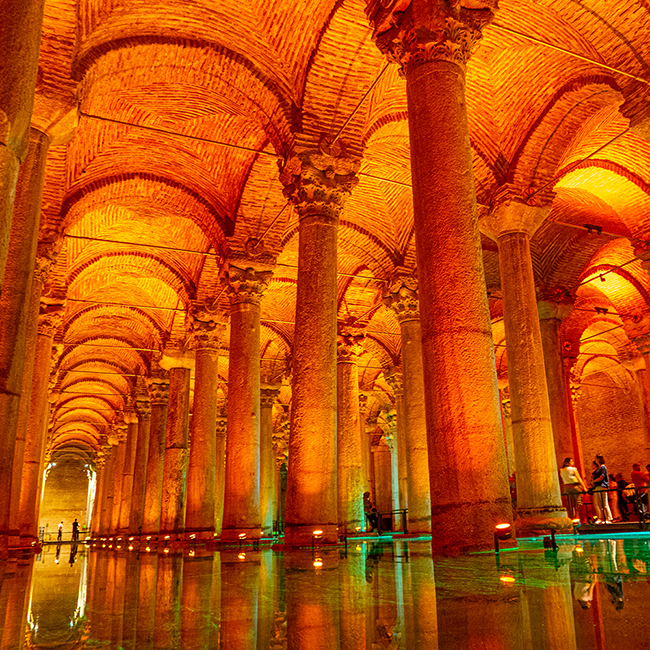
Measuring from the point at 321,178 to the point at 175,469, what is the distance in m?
9.89

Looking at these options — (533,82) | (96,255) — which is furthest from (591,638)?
(96,255)

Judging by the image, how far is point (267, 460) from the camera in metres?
21.2

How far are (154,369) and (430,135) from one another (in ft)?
54.8

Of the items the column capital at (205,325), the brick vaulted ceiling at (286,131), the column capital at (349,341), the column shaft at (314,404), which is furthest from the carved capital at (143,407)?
the column shaft at (314,404)

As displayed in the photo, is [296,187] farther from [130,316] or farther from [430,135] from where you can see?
[130,316]

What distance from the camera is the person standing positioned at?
12.7m

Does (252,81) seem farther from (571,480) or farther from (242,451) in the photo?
(571,480)

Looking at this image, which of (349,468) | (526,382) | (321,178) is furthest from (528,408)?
(349,468)

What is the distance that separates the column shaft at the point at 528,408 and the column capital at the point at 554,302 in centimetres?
461

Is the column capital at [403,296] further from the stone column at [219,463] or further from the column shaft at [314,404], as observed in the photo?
the stone column at [219,463]

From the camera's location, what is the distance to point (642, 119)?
8641mm

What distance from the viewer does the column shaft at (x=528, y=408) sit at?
30.1 feet

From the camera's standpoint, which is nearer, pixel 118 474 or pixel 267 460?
pixel 267 460

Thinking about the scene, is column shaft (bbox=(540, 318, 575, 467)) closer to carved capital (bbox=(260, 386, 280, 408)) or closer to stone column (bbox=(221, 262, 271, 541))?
stone column (bbox=(221, 262, 271, 541))
